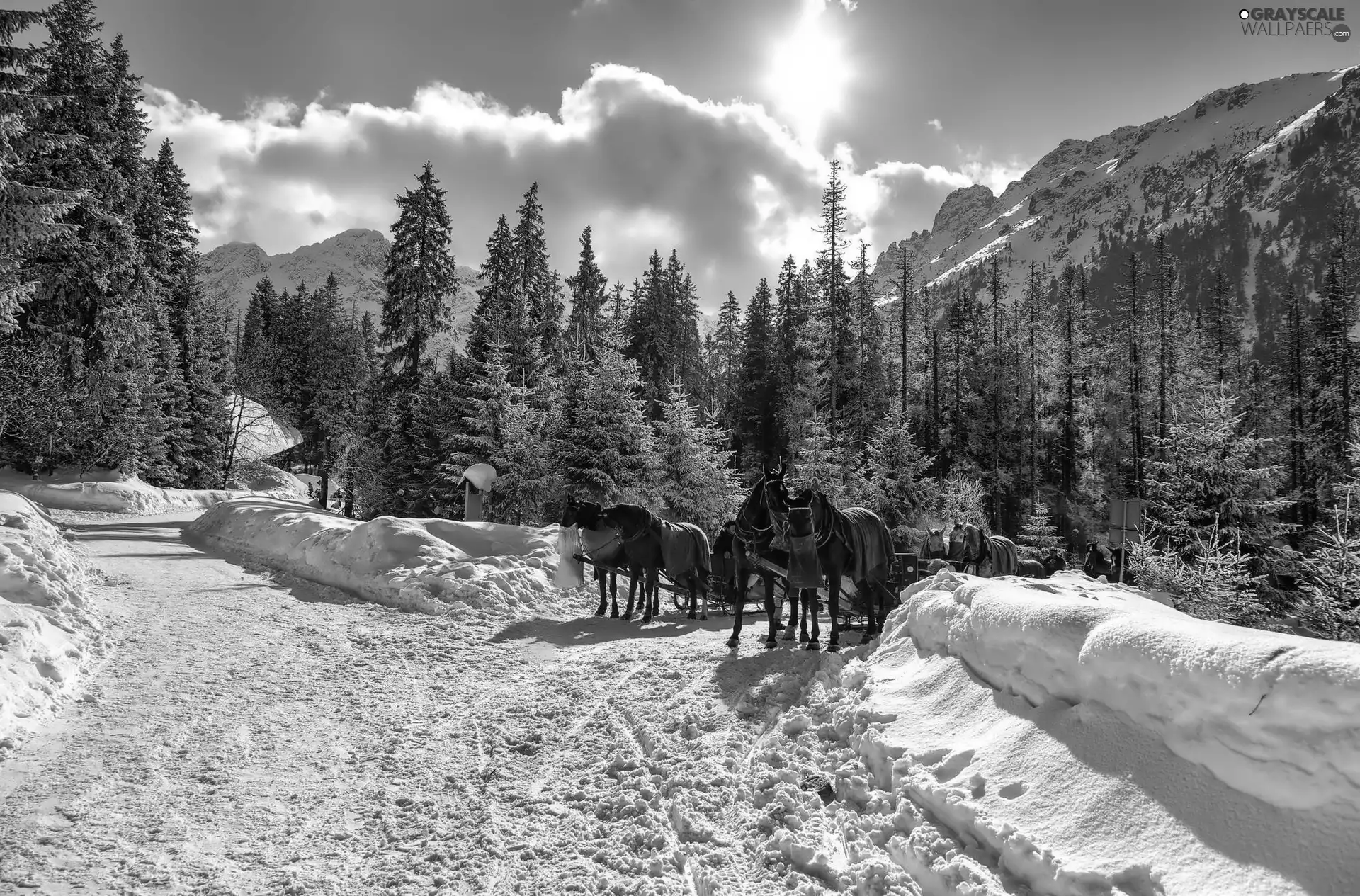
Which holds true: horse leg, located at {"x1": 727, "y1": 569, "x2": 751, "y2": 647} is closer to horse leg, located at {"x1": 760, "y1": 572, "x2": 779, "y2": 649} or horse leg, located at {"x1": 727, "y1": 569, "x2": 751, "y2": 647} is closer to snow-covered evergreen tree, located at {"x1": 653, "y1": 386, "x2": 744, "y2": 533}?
horse leg, located at {"x1": 760, "y1": 572, "x2": 779, "y2": 649}

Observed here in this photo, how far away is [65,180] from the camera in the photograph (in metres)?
19.2

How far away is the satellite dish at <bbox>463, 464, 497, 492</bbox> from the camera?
17969 mm

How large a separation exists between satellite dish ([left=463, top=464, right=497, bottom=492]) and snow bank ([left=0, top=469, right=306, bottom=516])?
56.0 ft

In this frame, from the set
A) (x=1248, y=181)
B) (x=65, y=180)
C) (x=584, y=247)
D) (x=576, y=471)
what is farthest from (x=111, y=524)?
(x=1248, y=181)

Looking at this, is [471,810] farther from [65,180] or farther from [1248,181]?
[1248,181]

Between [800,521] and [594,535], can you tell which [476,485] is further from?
[800,521]

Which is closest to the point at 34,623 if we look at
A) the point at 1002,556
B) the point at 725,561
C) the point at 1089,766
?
the point at 1089,766

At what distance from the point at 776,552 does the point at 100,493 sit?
98.6ft

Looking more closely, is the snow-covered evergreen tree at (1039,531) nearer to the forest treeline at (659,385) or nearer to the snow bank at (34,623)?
the forest treeline at (659,385)

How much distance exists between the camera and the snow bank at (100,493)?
2544cm

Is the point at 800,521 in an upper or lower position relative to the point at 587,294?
lower

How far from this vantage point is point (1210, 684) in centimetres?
277

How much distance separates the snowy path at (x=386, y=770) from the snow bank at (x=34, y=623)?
27cm

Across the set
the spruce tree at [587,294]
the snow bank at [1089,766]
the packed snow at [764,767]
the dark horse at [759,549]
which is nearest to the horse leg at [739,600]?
the dark horse at [759,549]
